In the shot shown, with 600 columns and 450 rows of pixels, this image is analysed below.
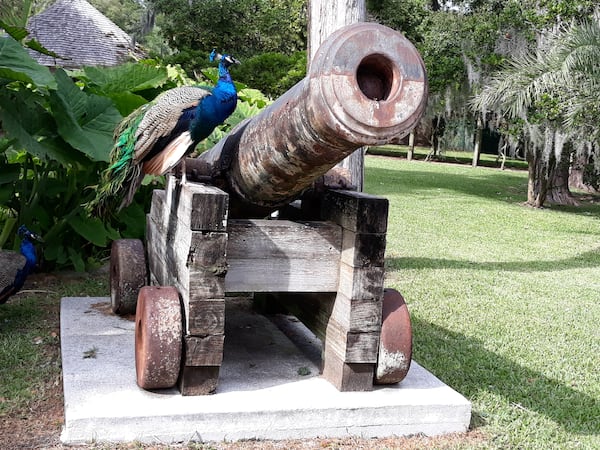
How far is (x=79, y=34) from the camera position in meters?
24.0

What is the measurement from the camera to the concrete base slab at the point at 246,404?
320 cm

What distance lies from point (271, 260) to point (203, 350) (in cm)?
57

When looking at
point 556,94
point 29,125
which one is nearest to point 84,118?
point 29,125

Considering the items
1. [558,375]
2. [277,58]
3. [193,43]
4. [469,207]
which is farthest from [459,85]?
[558,375]

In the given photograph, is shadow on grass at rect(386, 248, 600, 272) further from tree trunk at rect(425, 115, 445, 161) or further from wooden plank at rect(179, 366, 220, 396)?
tree trunk at rect(425, 115, 445, 161)

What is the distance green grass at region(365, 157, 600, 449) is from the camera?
3.97 m

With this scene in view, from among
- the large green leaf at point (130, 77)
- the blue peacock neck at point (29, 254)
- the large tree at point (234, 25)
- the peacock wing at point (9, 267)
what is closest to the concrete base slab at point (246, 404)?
the peacock wing at point (9, 267)

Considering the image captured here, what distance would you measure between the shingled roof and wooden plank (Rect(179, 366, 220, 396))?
19590mm

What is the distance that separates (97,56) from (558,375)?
21022 mm

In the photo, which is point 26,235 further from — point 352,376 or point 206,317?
point 352,376

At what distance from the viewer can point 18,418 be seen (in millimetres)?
3480

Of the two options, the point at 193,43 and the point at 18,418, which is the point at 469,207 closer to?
the point at 193,43

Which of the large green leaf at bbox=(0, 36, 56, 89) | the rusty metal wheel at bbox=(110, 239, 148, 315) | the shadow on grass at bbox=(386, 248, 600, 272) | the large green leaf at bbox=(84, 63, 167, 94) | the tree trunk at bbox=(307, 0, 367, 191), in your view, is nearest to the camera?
the rusty metal wheel at bbox=(110, 239, 148, 315)

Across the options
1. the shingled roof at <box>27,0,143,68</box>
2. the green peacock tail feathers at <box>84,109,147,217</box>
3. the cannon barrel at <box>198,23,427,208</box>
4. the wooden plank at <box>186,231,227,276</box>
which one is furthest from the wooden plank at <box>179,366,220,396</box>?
the shingled roof at <box>27,0,143,68</box>
